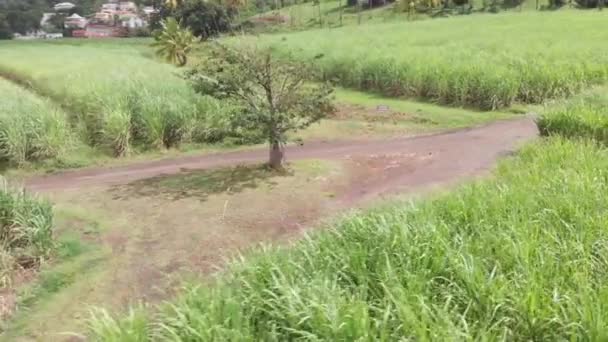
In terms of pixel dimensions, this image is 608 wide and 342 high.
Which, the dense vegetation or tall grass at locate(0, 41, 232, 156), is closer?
the dense vegetation

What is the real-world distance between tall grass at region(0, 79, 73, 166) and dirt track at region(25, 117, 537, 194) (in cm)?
82

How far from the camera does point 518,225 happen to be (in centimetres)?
575

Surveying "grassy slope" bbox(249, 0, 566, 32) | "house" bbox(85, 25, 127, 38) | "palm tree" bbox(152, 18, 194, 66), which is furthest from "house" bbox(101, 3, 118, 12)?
"palm tree" bbox(152, 18, 194, 66)

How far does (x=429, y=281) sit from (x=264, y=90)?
657 centimetres

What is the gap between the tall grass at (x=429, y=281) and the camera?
13.8ft

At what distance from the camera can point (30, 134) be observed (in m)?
12.8

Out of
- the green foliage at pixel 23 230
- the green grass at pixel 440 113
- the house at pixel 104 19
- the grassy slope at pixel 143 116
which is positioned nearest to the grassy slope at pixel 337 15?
the house at pixel 104 19

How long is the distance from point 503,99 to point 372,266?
1223 centimetres

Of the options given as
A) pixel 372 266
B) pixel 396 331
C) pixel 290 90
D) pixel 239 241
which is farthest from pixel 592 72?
pixel 396 331

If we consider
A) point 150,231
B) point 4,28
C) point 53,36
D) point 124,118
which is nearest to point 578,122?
point 150,231

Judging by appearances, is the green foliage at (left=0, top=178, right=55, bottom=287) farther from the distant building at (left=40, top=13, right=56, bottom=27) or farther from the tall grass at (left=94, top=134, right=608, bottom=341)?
the distant building at (left=40, top=13, right=56, bottom=27)

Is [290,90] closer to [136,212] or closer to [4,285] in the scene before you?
[136,212]

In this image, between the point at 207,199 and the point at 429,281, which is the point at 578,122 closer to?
the point at 207,199

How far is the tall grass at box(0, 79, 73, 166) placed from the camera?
1247cm
